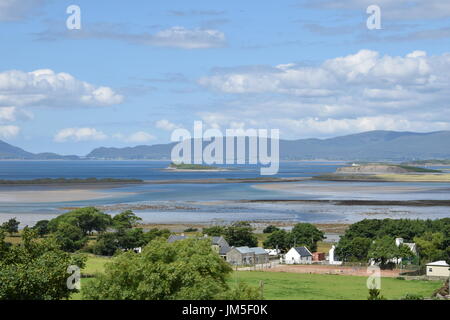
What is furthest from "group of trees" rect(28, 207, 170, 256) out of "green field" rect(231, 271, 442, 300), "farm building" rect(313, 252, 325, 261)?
"green field" rect(231, 271, 442, 300)

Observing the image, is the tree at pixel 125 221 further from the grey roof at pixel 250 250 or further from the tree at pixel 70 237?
the grey roof at pixel 250 250

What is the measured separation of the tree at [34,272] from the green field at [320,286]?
383 inches

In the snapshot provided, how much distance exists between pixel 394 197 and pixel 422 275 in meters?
77.8

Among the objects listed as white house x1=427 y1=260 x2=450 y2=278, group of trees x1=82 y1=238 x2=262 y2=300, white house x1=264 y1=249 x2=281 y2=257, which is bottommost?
white house x1=264 y1=249 x2=281 y2=257

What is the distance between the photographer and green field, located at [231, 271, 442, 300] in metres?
37.5

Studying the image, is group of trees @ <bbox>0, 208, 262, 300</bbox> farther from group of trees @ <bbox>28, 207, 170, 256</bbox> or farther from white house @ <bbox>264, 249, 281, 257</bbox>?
white house @ <bbox>264, 249, 281, 257</bbox>

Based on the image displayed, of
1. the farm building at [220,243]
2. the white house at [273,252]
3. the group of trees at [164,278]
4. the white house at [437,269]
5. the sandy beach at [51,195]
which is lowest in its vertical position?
the white house at [273,252]

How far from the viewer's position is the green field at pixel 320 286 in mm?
37531

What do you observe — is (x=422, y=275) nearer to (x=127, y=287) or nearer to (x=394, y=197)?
(x=127, y=287)

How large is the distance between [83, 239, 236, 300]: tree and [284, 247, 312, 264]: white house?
106 ft

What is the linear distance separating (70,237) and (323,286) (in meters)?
30.6

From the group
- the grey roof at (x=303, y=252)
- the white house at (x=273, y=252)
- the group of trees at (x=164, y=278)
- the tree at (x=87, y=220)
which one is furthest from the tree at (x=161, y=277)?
the tree at (x=87, y=220)

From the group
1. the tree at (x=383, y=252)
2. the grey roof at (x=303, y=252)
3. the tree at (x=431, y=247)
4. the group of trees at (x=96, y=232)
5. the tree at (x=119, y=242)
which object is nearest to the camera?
the tree at (x=383, y=252)

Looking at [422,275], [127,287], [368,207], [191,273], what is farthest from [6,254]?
[368,207]
